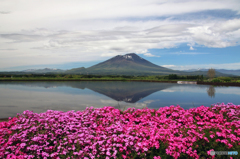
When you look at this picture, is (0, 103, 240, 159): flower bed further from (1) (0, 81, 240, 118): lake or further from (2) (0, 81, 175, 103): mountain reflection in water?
(2) (0, 81, 175, 103): mountain reflection in water

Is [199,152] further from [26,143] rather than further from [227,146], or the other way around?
[26,143]

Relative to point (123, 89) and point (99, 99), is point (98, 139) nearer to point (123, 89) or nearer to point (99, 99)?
point (99, 99)

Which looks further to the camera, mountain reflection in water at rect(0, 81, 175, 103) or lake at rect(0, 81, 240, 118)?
mountain reflection in water at rect(0, 81, 175, 103)

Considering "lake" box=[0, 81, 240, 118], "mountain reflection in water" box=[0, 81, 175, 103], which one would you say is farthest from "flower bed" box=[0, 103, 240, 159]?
"mountain reflection in water" box=[0, 81, 175, 103]

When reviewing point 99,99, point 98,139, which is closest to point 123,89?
point 99,99

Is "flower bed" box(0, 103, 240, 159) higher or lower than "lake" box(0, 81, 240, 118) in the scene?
higher

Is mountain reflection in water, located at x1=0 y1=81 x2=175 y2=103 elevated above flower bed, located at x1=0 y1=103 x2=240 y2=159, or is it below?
below

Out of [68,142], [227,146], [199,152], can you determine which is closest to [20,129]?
[68,142]

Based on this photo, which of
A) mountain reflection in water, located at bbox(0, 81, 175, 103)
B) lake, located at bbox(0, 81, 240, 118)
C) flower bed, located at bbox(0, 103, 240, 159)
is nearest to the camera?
flower bed, located at bbox(0, 103, 240, 159)

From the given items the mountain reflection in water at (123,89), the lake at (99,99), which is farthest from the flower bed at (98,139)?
the mountain reflection in water at (123,89)

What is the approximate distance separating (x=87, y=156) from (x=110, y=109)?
10.6 ft

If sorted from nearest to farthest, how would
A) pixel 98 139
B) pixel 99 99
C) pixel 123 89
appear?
pixel 98 139 → pixel 99 99 → pixel 123 89

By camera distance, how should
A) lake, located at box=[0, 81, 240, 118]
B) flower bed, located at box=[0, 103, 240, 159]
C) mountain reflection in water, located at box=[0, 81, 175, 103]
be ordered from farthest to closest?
mountain reflection in water, located at box=[0, 81, 175, 103] → lake, located at box=[0, 81, 240, 118] → flower bed, located at box=[0, 103, 240, 159]

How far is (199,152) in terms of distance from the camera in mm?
5336
